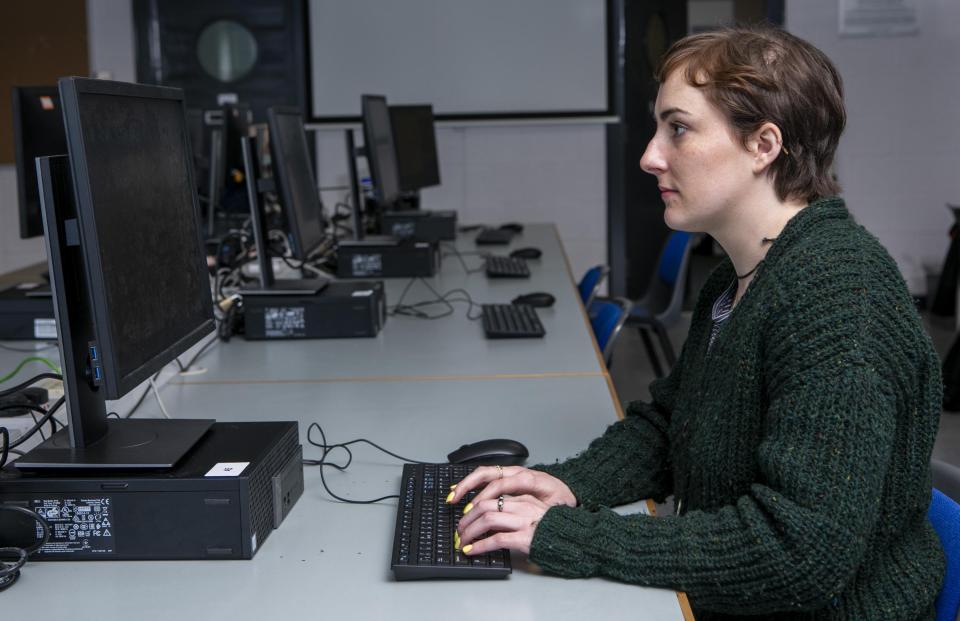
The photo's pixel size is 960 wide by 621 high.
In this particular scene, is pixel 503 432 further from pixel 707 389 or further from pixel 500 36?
pixel 500 36

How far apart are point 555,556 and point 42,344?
181 centimetres

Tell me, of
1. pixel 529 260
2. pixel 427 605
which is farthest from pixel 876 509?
pixel 529 260

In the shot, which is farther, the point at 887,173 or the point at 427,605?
the point at 887,173

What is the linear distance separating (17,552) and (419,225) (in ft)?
11.1

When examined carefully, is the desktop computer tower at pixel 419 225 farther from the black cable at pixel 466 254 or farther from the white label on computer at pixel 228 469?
the white label on computer at pixel 228 469

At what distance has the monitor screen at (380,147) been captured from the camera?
383 cm

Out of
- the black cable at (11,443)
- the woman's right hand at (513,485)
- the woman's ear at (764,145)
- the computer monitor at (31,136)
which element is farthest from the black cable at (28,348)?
the woman's ear at (764,145)

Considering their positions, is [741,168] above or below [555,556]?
above

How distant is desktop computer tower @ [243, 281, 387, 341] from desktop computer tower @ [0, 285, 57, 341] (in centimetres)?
49

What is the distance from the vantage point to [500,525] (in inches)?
46.5

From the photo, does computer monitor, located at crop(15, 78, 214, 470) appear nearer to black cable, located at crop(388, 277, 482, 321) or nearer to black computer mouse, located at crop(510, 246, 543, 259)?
black cable, located at crop(388, 277, 482, 321)

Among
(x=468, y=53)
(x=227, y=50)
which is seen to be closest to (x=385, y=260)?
(x=468, y=53)

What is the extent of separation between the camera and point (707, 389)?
1.30 meters

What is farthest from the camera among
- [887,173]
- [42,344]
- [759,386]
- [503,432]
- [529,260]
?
[887,173]
